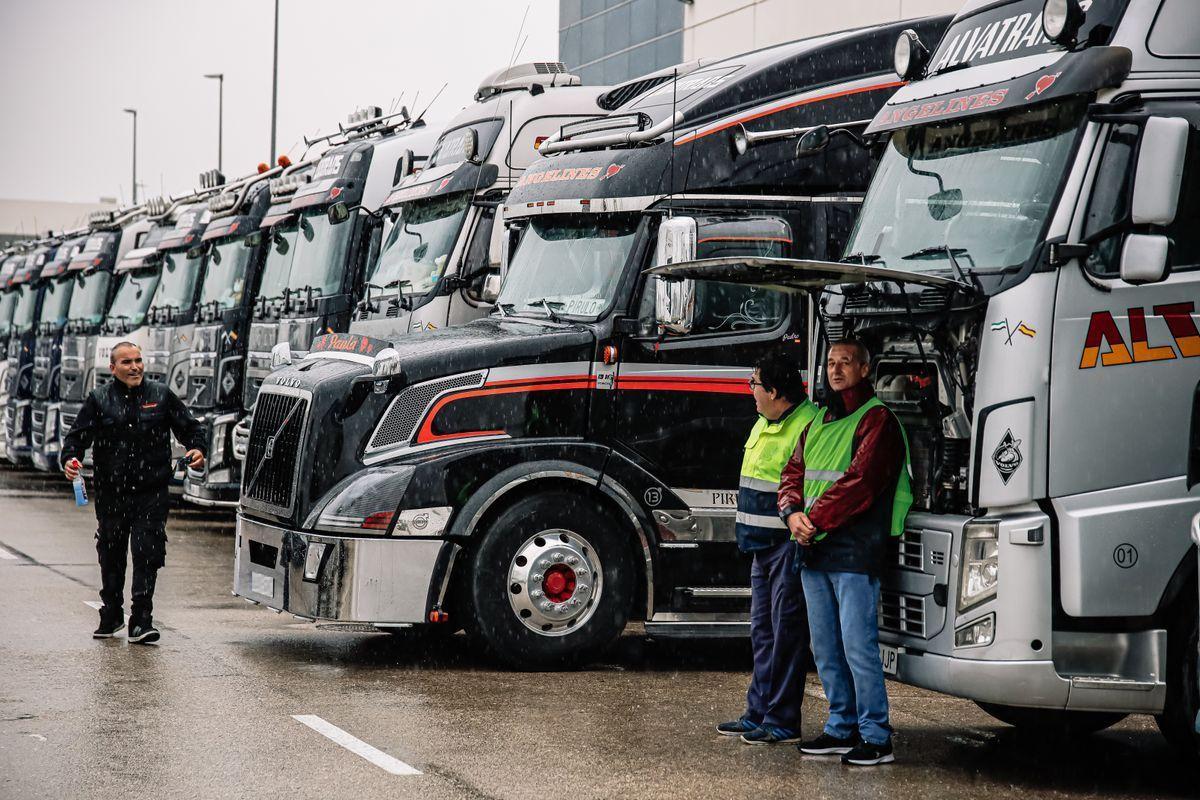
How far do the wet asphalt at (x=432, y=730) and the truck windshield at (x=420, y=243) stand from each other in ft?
10.1

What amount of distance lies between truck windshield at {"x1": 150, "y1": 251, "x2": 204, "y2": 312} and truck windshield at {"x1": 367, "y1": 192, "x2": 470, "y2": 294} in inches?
249

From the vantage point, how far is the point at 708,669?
10.9m

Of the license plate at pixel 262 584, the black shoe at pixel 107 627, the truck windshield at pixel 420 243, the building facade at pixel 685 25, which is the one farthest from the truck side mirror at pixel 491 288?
the building facade at pixel 685 25

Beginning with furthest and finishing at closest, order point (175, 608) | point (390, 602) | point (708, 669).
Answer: point (175, 608) < point (708, 669) < point (390, 602)

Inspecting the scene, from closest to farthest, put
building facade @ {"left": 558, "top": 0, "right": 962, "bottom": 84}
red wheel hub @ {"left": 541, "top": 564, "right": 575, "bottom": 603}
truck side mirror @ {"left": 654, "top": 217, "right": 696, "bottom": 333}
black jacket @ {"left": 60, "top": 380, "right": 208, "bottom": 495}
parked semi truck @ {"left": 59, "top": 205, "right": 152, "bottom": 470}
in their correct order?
truck side mirror @ {"left": 654, "top": 217, "right": 696, "bottom": 333}
red wheel hub @ {"left": 541, "top": 564, "right": 575, "bottom": 603}
black jacket @ {"left": 60, "top": 380, "right": 208, "bottom": 495}
parked semi truck @ {"left": 59, "top": 205, "right": 152, "bottom": 470}
building facade @ {"left": 558, "top": 0, "right": 962, "bottom": 84}

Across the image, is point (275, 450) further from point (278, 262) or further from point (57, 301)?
point (57, 301)

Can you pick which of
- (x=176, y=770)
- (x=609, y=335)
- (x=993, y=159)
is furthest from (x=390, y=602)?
(x=993, y=159)

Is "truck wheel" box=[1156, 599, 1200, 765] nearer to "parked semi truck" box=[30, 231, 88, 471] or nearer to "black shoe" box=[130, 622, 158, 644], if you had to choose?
"black shoe" box=[130, 622, 158, 644]

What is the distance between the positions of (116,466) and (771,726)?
5.00 m

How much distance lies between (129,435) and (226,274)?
8190 millimetres

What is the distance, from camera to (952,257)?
7.90 m

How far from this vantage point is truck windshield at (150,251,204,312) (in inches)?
803

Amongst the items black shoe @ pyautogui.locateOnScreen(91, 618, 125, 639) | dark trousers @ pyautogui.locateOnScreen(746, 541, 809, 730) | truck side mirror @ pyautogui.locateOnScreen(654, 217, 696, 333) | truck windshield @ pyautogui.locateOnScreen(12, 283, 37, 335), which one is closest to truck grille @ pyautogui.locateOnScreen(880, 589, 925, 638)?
dark trousers @ pyautogui.locateOnScreen(746, 541, 809, 730)

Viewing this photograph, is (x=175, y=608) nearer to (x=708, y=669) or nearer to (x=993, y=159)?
(x=708, y=669)
